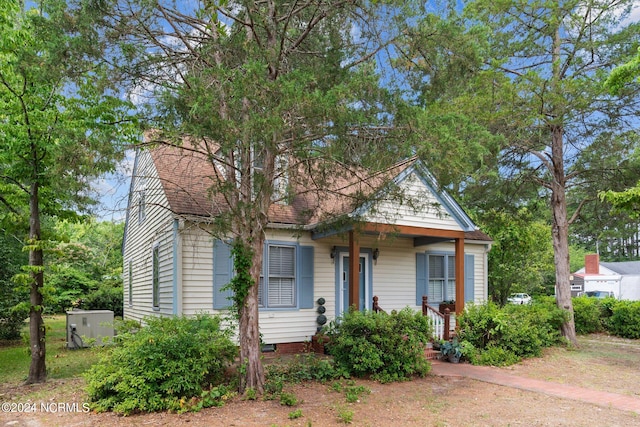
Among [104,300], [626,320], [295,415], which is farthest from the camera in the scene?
[104,300]

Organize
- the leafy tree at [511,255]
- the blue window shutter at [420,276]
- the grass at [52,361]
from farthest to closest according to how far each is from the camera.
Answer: the leafy tree at [511,255], the blue window shutter at [420,276], the grass at [52,361]

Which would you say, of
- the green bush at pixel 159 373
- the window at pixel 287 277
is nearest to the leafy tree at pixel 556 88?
the window at pixel 287 277

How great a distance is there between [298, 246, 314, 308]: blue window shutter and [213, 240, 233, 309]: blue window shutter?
176 cm

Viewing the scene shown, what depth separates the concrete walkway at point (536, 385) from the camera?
6938mm

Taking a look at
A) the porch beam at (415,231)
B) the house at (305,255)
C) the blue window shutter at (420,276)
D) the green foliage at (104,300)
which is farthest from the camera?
the green foliage at (104,300)

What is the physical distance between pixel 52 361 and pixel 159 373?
18.2ft

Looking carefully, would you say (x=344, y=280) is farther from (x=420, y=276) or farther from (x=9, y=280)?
(x=9, y=280)

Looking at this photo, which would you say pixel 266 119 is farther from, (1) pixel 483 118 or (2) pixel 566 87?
(2) pixel 566 87

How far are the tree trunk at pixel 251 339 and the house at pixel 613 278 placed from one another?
123 ft

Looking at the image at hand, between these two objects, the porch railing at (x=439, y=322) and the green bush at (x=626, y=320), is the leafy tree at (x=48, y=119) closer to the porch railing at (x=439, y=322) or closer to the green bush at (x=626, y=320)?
the porch railing at (x=439, y=322)

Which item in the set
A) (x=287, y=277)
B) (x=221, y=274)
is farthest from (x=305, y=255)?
(x=221, y=274)

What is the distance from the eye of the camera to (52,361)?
33.6 ft

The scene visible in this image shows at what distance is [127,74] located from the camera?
6.86m

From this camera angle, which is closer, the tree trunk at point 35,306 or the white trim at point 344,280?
the tree trunk at point 35,306
